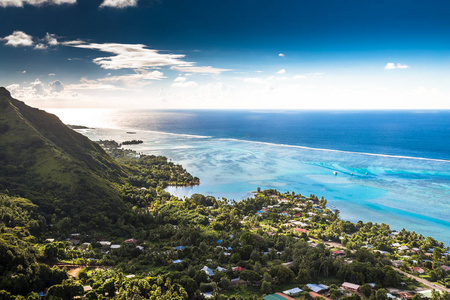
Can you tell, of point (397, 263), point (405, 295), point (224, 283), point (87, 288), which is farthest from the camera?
point (397, 263)

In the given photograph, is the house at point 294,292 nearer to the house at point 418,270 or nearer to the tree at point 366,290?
the tree at point 366,290

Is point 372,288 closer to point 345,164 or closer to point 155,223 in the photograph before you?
point 155,223

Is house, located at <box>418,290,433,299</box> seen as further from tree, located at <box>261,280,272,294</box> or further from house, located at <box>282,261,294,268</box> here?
tree, located at <box>261,280,272,294</box>

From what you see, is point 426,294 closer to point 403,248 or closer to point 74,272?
point 403,248

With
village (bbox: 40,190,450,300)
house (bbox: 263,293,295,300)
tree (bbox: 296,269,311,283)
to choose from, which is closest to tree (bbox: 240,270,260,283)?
village (bbox: 40,190,450,300)

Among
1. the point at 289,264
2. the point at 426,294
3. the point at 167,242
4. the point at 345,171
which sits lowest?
the point at 167,242

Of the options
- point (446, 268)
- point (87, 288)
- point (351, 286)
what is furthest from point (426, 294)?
point (87, 288)

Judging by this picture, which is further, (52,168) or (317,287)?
(52,168)
